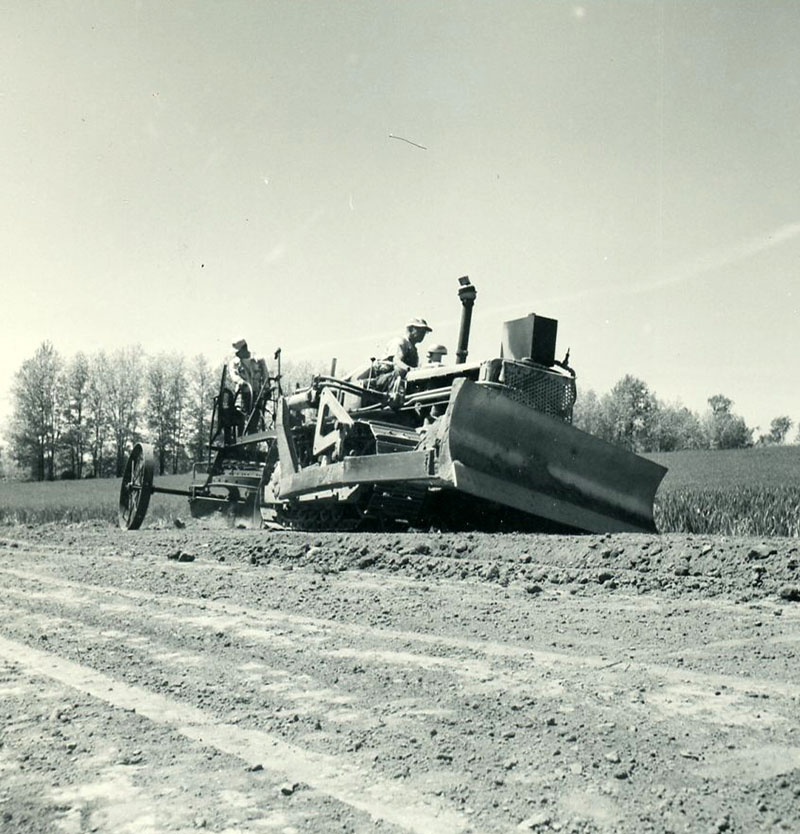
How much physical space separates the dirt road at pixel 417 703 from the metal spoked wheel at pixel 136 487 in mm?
6634

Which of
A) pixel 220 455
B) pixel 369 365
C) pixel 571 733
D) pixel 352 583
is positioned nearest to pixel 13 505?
pixel 220 455

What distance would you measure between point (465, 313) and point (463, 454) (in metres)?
2.19

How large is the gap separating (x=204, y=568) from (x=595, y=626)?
3922mm

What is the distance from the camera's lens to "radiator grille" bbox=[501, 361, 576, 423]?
8758mm

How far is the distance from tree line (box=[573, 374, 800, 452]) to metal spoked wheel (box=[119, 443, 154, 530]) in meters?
48.8

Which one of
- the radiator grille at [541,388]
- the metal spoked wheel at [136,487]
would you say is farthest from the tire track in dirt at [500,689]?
the metal spoked wheel at [136,487]

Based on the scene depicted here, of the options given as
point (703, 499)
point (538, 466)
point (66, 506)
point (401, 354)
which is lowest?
point (66, 506)

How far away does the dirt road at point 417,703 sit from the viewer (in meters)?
2.29

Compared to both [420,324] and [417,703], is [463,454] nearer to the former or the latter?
[420,324]

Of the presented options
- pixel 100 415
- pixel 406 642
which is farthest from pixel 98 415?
pixel 406 642

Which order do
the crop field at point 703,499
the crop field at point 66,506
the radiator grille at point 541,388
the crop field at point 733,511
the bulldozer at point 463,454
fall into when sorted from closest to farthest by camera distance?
the bulldozer at point 463,454 → the radiator grille at point 541,388 → the crop field at point 733,511 → the crop field at point 703,499 → the crop field at point 66,506

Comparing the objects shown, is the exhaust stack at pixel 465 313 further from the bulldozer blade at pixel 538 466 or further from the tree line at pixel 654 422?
the tree line at pixel 654 422

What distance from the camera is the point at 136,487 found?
512 inches

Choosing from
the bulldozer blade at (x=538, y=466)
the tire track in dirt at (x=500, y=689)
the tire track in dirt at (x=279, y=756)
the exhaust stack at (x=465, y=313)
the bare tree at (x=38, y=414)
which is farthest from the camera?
the bare tree at (x=38, y=414)
